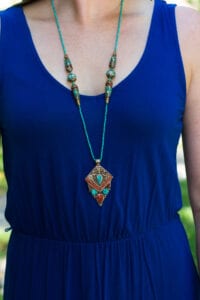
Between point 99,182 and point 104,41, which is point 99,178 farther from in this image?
point 104,41

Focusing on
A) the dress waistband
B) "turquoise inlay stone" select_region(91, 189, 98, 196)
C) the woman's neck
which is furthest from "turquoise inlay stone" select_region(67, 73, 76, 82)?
the dress waistband

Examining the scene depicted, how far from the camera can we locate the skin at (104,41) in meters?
1.96

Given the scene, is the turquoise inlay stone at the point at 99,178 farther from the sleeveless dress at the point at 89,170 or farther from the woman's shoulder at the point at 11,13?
the woman's shoulder at the point at 11,13

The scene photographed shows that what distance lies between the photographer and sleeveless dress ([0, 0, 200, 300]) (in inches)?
74.6

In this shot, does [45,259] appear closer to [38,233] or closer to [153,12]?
[38,233]

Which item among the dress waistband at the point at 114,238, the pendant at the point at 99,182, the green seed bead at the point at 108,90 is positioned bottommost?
the dress waistband at the point at 114,238

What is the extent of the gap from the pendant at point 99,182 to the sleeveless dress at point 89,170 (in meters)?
0.01

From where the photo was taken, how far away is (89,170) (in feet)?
6.32

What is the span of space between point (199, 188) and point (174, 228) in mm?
130

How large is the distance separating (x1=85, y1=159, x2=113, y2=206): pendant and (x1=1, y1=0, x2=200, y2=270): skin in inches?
7.7

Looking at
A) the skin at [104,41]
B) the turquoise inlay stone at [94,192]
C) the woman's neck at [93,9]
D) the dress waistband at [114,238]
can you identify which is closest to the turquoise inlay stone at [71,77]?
the skin at [104,41]

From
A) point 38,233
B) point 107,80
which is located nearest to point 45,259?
point 38,233

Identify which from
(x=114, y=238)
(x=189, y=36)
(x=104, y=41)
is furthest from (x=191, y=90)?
(x=114, y=238)

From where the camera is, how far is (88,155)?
6.30ft
